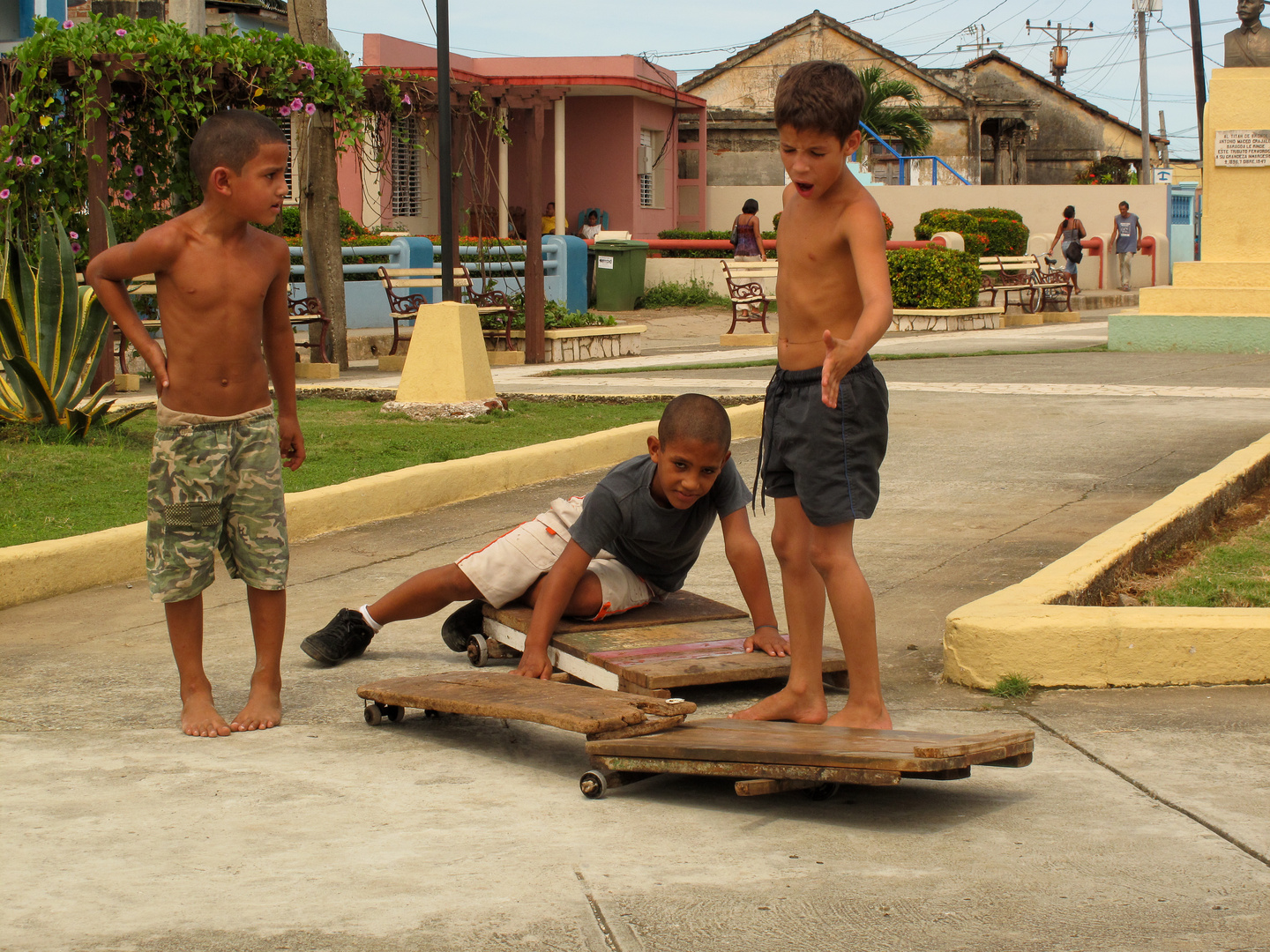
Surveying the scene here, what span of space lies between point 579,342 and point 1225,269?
7.22 m

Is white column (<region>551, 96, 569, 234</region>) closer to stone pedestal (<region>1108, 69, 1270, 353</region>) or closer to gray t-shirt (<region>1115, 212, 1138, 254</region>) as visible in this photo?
gray t-shirt (<region>1115, 212, 1138, 254</region>)

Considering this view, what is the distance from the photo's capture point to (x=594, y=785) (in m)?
3.29

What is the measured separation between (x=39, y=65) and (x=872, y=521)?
8239 millimetres

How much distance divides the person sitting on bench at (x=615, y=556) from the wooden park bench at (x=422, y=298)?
36.3 feet

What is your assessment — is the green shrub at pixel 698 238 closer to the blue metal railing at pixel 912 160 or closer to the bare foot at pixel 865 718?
the blue metal railing at pixel 912 160

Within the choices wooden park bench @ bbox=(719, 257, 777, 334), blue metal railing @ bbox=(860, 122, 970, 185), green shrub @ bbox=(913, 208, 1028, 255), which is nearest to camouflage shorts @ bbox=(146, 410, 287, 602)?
wooden park bench @ bbox=(719, 257, 777, 334)

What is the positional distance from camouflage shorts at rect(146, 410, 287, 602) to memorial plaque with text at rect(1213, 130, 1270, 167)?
Answer: 14.4 m

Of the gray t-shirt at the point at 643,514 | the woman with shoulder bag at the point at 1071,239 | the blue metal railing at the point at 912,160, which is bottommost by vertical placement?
the gray t-shirt at the point at 643,514

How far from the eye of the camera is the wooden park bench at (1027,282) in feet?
78.3

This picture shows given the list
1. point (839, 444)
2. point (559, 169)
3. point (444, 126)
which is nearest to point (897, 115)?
point (559, 169)

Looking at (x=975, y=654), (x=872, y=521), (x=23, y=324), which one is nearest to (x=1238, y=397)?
(x=872, y=521)

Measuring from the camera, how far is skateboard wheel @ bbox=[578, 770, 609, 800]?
3.29 metres

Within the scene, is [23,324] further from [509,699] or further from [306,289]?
[306,289]

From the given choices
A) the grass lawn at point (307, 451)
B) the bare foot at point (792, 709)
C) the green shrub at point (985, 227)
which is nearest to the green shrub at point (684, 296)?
the green shrub at point (985, 227)
